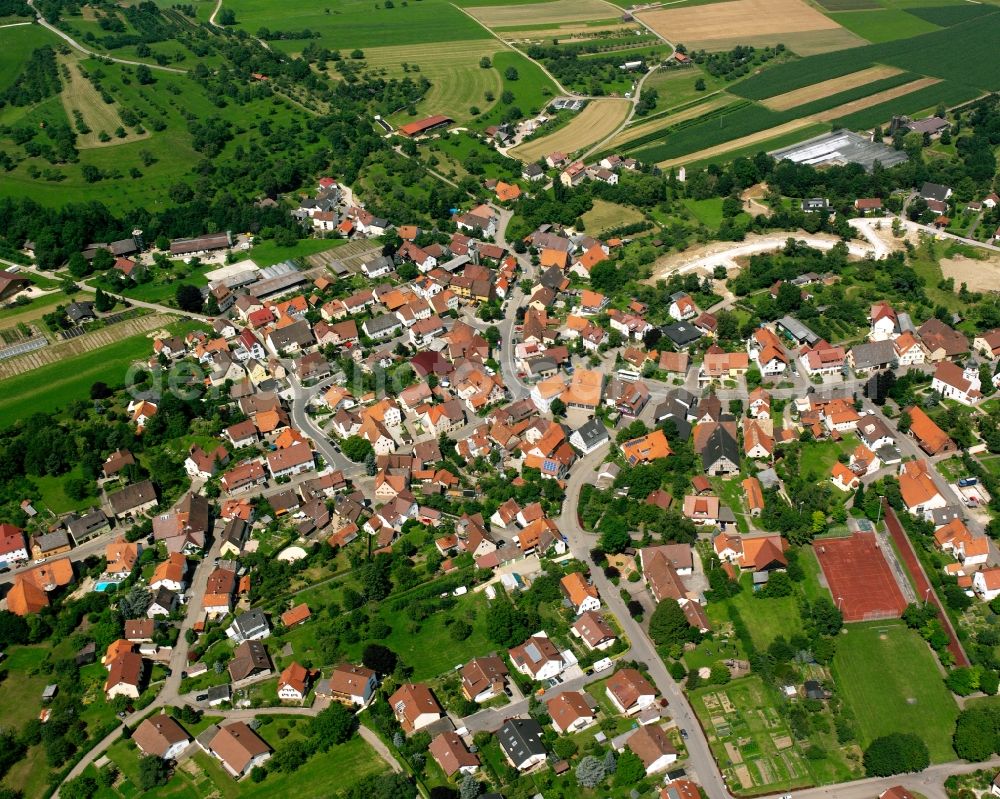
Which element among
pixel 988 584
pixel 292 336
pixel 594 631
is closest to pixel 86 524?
pixel 292 336

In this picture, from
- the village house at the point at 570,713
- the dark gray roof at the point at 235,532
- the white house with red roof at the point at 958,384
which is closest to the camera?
the village house at the point at 570,713

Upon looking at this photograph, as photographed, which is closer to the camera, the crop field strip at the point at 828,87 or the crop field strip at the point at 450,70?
the crop field strip at the point at 828,87

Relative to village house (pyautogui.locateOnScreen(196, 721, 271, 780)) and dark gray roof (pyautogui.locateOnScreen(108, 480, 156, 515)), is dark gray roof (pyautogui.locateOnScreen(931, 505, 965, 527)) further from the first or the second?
dark gray roof (pyautogui.locateOnScreen(108, 480, 156, 515))

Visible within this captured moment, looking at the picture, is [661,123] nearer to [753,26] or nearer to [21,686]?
[753,26]

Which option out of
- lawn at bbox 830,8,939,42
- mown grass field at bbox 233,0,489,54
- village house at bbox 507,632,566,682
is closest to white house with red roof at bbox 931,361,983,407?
village house at bbox 507,632,566,682

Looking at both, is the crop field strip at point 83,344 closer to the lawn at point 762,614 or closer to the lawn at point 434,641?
the lawn at point 434,641

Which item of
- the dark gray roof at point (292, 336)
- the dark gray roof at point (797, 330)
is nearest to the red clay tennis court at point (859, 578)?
the dark gray roof at point (797, 330)
